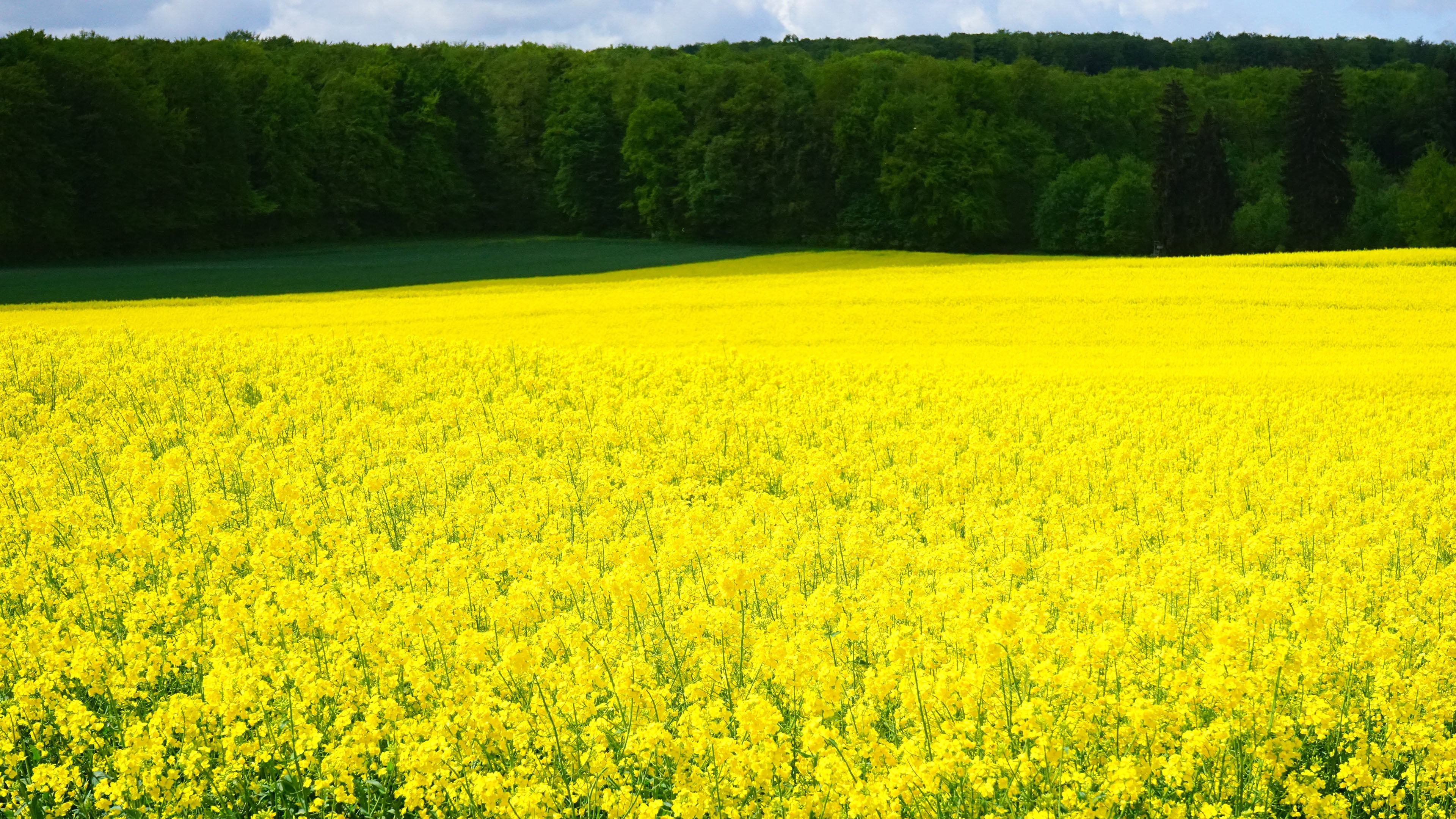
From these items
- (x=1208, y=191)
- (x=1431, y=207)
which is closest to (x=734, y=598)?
(x=1208, y=191)

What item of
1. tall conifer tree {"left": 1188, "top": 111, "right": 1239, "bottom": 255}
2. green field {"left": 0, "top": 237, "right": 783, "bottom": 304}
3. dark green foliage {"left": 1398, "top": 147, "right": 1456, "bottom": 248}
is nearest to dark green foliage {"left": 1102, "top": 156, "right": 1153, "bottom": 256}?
tall conifer tree {"left": 1188, "top": 111, "right": 1239, "bottom": 255}

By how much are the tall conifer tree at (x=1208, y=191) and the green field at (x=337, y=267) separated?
60.6 feet

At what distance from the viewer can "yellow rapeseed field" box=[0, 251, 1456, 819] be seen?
198 inches

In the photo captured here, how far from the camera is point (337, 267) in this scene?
161 feet

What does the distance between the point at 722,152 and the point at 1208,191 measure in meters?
22.3

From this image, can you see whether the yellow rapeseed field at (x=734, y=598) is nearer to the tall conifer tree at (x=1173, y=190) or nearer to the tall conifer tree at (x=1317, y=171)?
the tall conifer tree at (x=1173, y=190)

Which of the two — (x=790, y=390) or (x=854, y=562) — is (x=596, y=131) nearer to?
(x=790, y=390)

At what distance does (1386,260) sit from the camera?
31.3 metres

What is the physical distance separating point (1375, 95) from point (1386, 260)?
145ft

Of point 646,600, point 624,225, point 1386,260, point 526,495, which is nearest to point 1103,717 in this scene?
point 646,600

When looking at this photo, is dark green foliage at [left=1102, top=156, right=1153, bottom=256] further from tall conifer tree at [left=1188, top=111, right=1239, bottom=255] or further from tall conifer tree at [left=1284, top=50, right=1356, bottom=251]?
tall conifer tree at [left=1284, top=50, right=1356, bottom=251]

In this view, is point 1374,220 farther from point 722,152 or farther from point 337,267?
point 337,267

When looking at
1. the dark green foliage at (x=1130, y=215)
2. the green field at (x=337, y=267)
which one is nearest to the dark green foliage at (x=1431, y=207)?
the dark green foliage at (x=1130, y=215)

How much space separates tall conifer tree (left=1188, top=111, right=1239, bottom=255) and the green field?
727 inches
